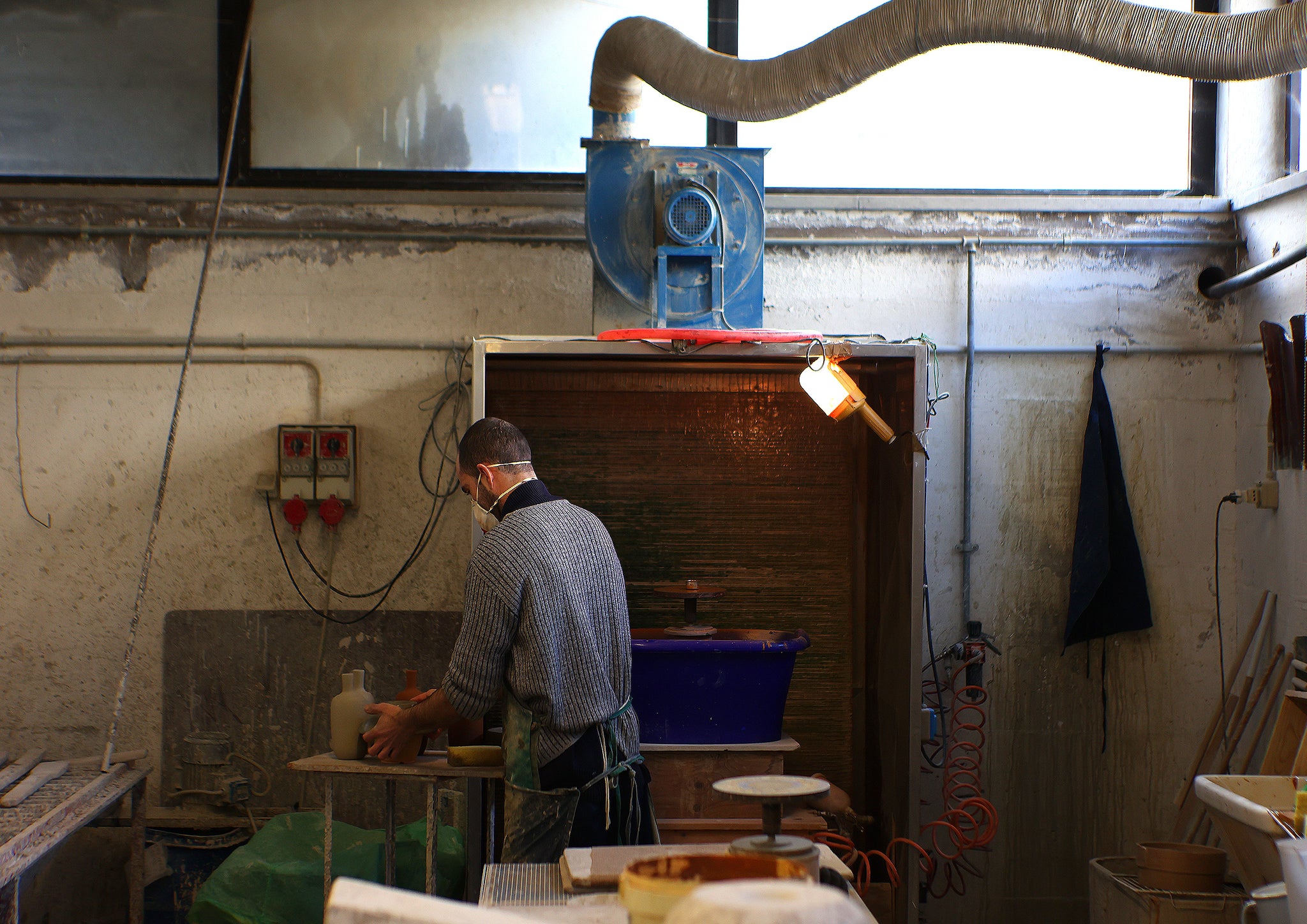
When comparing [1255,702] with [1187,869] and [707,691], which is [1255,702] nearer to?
[1187,869]

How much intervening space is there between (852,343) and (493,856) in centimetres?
174

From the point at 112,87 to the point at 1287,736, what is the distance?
13.0ft

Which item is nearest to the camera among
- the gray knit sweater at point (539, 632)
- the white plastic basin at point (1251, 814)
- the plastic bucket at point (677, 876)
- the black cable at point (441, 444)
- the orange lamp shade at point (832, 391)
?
the plastic bucket at point (677, 876)

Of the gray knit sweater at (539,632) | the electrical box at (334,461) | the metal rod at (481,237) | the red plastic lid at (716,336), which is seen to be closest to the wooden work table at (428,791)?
the gray knit sweater at (539,632)

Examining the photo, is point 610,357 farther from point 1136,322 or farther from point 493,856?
point 1136,322

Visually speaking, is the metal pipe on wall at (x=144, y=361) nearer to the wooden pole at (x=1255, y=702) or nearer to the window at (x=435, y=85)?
the window at (x=435, y=85)

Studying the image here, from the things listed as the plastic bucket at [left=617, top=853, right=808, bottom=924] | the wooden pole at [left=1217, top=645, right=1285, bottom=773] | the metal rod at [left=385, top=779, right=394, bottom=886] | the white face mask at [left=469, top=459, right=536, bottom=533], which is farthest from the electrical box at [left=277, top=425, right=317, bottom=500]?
the wooden pole at [left=1217, top=645, right=1285, bottom=773]

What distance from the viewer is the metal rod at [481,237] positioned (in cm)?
333

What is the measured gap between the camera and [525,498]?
2.36 m

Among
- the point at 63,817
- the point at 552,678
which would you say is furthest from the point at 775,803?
the point at 63,817

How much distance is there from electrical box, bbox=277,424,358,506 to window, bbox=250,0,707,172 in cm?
90

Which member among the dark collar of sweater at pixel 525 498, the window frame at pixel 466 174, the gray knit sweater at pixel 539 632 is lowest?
the gray knit sweater at pixel 539 632

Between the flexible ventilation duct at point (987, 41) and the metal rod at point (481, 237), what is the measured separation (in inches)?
24.0

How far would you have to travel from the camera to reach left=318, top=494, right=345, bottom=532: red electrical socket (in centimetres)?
326
